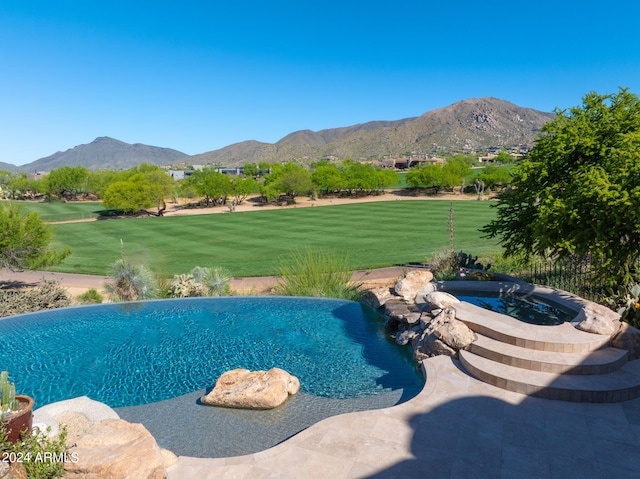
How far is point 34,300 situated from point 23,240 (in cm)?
501

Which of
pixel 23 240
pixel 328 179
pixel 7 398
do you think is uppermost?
pixel 328 179

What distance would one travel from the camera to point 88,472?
16.3 ft

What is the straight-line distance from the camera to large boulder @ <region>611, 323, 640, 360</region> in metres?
8.45

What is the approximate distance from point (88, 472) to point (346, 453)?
10.9ft

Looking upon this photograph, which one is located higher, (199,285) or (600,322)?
(600,322)

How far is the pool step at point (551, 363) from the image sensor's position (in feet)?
23.9

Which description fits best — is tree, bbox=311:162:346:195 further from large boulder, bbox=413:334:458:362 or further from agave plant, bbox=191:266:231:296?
large boulder, bbox=413:334:458:362

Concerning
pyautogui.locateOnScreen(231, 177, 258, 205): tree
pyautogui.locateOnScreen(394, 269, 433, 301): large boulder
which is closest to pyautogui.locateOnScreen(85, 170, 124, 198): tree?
pyautogui.locateOnScreen(231, 177, 258, 205): tree

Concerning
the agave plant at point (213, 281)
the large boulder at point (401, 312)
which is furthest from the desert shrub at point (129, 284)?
the large boulder at point (401, 312)

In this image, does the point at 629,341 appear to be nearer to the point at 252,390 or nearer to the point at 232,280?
the point at 252,390

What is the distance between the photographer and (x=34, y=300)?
15.0m

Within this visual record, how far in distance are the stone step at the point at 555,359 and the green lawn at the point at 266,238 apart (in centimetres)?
1202

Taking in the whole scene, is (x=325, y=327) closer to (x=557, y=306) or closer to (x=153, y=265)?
(x=557, y=306)

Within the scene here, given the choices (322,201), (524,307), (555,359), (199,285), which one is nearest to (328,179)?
(322,201)
